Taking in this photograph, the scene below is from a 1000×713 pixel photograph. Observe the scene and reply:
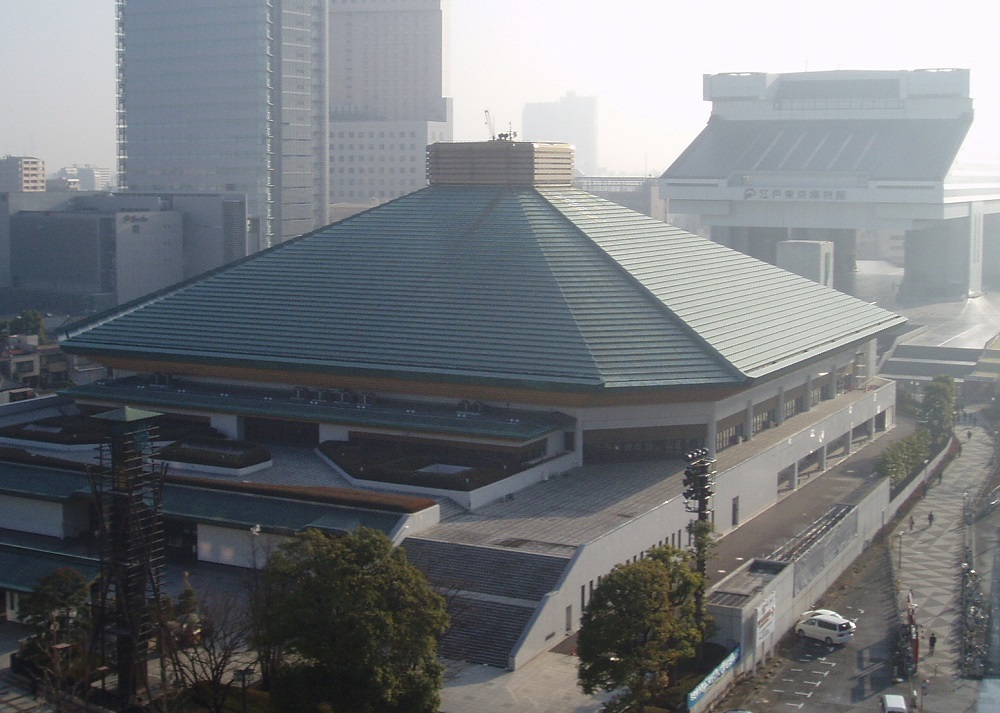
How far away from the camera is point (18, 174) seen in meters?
130

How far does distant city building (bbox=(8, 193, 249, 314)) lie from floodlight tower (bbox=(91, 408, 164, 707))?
53211 millimetres

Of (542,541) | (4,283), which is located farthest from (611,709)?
(4,283)

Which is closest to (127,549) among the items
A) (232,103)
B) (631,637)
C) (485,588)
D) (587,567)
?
(485,588)

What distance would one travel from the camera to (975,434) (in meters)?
54.3

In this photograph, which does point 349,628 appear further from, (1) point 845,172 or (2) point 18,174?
(2) point 18,174

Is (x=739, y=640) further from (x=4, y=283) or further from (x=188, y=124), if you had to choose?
(x=188, y=124)

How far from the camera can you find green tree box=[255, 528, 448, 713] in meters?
22.5

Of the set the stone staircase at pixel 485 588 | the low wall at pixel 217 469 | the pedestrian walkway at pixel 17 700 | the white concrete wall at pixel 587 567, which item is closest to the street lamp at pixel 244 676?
the pedestrian walkway at pixel 17 700

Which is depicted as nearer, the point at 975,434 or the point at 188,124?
the point at 975,434

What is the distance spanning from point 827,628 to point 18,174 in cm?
11479

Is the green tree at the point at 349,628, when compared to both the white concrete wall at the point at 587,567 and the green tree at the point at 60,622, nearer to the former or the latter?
the green tree at the point at 60,622

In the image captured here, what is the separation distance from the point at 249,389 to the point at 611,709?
19.9 metres

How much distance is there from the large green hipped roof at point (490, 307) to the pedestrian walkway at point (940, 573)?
5723 mm

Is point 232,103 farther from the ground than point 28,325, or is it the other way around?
point 232,103
